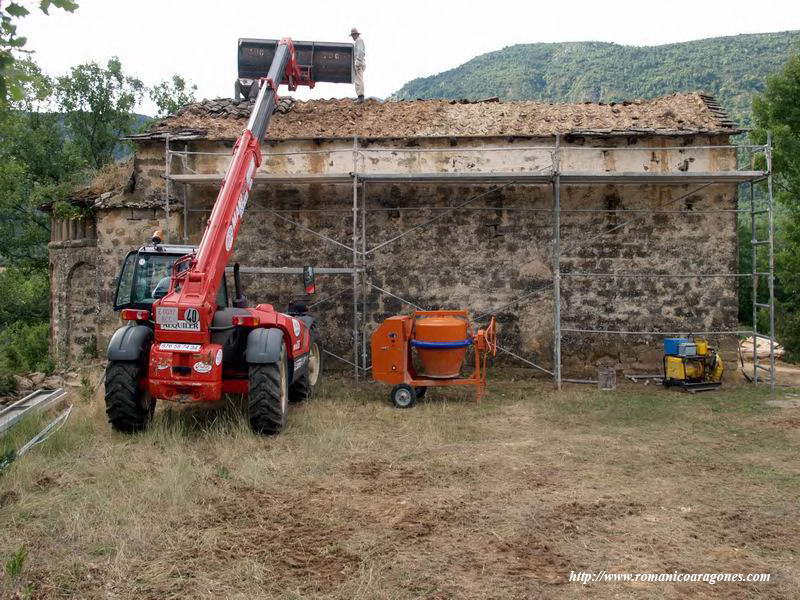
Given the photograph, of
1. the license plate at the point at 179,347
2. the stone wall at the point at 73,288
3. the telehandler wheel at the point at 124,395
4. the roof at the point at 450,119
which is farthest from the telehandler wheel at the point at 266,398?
the stone wall at the point at 73,288

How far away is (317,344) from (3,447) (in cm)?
437

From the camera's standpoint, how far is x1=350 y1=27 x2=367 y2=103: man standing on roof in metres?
12.8

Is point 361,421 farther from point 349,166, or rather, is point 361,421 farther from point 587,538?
point 349,166

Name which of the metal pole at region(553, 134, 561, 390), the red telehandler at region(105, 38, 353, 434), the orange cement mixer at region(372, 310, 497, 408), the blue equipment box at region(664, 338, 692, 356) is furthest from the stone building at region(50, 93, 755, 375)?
the red telehandler at region(105, 38, 353, 434)

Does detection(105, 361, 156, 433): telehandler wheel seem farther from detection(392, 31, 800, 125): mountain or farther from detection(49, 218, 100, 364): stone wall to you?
detection(392, 31, 800, 125): mountain

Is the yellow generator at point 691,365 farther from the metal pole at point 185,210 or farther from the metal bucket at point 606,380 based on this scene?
the metal pole at point 185,210

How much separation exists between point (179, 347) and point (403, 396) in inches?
132

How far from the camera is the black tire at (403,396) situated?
8688 millimetres

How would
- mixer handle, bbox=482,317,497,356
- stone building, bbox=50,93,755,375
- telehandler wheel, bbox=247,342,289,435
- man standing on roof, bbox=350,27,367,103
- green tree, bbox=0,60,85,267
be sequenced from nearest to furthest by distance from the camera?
telehandler wheel, bbox=247,342,289,435
mixer handle, bbox=482,317,497,356
stone building, bbox=50,93,755,375
man standing on roof, bbox=350,27,367,103
green tree, bbox=0,60,85,267

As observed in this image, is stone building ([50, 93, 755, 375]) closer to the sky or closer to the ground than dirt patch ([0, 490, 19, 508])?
closer to the sky

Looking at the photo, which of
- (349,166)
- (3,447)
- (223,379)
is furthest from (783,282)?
(3,447)

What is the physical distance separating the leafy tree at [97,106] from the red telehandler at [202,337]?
1686 centimetres

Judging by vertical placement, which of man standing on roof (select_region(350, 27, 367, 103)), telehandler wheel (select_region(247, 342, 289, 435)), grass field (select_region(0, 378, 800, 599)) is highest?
man standing on roof (select_region(350, 27, 367, 103))

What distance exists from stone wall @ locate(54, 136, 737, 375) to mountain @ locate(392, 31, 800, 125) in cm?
2920
